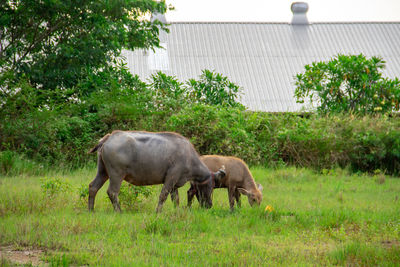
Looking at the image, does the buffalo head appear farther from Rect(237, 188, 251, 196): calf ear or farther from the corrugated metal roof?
the corrugated metal roof

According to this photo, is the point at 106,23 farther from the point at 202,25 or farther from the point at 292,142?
the point at 202,25

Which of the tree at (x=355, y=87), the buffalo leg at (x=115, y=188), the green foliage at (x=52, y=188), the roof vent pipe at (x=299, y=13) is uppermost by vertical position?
the roof vent pipe at (x=299, y=13)

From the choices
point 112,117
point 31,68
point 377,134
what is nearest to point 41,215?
point 112,117

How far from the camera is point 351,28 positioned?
28562 mm

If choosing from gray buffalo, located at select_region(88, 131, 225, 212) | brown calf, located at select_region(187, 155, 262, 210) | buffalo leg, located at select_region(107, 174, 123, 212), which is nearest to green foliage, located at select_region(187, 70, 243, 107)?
brown calf, located at select_region(187, 155, 262, 210)

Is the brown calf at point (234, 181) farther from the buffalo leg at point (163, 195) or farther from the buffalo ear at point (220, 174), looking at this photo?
the buffalo leg at point (163, 195)

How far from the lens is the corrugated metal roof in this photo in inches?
922

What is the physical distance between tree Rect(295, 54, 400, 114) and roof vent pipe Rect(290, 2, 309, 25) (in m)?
9.80

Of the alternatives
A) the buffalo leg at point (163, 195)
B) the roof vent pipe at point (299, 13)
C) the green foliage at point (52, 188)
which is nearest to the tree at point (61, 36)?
the green foliage at point (52, 188)

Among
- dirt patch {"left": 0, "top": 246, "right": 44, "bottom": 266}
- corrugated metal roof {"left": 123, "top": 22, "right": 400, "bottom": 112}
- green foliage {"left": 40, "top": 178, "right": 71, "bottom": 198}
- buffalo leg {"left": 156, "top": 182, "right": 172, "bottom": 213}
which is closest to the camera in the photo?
dirt patch {"left": 0, "top": 246, "right": 44, "bottom": 266}

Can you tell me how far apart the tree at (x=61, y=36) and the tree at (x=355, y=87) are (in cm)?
714

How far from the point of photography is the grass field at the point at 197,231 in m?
6.25

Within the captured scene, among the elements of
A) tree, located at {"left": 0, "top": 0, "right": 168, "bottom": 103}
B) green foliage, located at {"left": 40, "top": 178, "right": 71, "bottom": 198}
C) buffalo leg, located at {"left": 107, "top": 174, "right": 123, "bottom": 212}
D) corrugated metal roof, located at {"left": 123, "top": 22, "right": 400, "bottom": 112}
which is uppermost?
corrugated metal roof, located at {"left": 123, "top": 22, "right": 400, "bottom": 112}

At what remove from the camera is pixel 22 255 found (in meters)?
6.13
